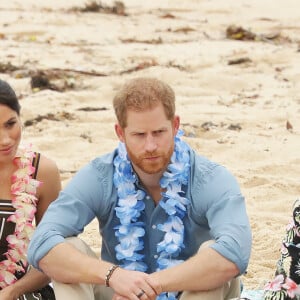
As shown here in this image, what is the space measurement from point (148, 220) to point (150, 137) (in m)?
0.46

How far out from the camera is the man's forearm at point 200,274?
3.95 meters

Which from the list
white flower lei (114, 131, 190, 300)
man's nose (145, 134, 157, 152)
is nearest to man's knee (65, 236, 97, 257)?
white flower lei (114, 131, 190, 300)

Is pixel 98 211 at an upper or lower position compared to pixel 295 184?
upper

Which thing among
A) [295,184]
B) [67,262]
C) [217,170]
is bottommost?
[295,184]

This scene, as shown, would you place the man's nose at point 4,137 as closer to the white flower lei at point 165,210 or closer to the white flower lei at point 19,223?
the white flower lei at point 19,223

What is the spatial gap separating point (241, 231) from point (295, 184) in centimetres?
271

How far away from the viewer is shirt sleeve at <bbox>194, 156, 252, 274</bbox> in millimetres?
3992

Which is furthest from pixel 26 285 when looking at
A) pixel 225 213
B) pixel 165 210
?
pixel 225 213

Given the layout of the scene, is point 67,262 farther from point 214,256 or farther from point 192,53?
point 192,53

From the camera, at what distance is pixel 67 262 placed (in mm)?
4074

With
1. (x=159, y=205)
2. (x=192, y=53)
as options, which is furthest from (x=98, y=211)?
(x=192, y=53)

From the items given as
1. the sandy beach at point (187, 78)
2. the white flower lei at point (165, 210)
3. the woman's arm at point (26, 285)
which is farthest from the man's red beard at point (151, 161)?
the sandy beach at point (187, 78)

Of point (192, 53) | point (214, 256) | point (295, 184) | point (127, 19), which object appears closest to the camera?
point (214, 256)

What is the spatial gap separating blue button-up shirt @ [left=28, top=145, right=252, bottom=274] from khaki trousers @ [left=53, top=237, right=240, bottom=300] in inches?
4.5
